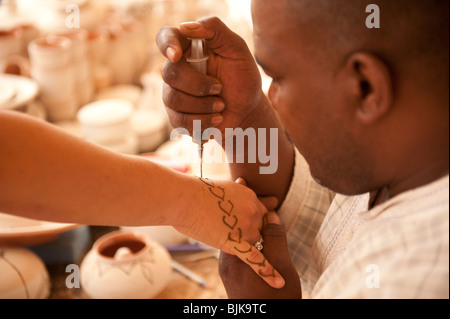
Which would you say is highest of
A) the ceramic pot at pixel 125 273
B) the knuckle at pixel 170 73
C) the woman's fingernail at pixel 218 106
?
the knuckle at pixel 170 73

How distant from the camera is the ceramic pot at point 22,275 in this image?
1372 millimetres

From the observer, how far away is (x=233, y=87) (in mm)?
1173

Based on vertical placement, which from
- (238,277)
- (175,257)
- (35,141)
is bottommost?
(175,257)

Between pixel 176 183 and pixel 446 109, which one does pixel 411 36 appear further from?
pixel 176 183

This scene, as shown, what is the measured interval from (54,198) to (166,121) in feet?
4.78

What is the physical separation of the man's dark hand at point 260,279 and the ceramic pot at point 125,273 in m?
0.41

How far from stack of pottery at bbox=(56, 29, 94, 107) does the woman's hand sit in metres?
1.36

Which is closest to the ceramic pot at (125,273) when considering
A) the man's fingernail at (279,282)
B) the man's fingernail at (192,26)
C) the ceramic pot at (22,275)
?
the ceramic pot at (22,275)

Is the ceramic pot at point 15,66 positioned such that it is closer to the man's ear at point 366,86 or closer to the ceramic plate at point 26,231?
the ceramic plate at point 26,231

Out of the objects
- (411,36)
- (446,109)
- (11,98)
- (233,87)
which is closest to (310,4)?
(411,36)

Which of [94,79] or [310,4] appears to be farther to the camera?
[94,79]

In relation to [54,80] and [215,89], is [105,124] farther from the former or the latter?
[215,89]

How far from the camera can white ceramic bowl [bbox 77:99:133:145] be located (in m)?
1.95

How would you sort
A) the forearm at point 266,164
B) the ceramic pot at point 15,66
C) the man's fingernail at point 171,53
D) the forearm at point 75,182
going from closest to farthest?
the forearm at point 75,182, the man's fingernail at point 171,53, the forearm at point 266,164, the ceramic pot at point 15,66
